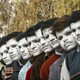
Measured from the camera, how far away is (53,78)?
5484 millimetres

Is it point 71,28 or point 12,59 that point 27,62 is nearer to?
point 12,59

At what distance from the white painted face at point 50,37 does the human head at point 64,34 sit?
20cm

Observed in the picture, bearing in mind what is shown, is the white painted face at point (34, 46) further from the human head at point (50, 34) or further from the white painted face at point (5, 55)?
the white painted face at point (5, 55)

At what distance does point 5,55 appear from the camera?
7137mm

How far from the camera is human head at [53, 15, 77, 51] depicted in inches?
206

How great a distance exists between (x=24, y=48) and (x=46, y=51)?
814mm

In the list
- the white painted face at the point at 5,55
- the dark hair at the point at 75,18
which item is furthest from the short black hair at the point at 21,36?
the dark hair at the point at 75,18

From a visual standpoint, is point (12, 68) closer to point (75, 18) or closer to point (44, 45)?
point (44, 45)

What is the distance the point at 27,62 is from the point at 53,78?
1.22 meters

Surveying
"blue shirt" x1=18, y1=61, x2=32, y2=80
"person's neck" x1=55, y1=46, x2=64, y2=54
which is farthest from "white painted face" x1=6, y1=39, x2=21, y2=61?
"person's neck" x1=55, y1=46, x2=64, y2=54

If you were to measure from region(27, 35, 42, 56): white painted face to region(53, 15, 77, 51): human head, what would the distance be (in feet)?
2.40

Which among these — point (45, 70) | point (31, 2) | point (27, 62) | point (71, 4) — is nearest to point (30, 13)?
point (31, 2)

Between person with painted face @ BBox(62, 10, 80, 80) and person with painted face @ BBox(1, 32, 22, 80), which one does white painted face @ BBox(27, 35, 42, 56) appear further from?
person with painted face @ BBox(62, 10, 80, 80)

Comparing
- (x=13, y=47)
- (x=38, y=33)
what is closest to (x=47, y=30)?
(x=38, y=33)
